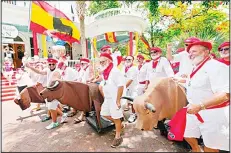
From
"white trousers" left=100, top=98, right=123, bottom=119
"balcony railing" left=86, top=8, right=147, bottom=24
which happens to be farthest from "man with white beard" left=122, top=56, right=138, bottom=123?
"balcony railing" left=86, top=8, right=147, bottom=24

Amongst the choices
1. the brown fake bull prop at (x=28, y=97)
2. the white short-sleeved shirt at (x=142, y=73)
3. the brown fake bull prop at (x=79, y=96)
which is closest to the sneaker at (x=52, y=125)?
the brown fake bull prop at (x=28, y=97)

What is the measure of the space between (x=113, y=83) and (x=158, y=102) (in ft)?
4.02

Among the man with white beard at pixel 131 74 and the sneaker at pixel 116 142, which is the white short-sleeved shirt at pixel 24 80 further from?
the sneaker at pixel 116 142

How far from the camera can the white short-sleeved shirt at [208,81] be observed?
1.98 m

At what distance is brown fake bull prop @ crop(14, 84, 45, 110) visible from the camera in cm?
467

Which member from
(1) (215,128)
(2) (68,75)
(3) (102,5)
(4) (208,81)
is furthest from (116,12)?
(1) (215,128)

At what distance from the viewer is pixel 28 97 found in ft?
15.9

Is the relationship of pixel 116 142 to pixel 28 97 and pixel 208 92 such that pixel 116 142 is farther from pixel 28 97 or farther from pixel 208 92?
pixel 28 97

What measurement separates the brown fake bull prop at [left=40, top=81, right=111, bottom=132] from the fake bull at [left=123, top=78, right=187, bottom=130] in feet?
5.57

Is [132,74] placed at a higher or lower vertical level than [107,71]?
lower

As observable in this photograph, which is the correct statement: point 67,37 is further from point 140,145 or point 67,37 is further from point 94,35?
point 140,145

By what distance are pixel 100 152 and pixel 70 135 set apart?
1086mm

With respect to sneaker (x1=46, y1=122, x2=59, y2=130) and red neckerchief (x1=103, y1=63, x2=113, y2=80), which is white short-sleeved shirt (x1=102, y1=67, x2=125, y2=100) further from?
sneaker (x1=46, y1=122, x2=59, y2=130)

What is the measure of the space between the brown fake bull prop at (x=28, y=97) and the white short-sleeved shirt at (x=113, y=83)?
2.54m
